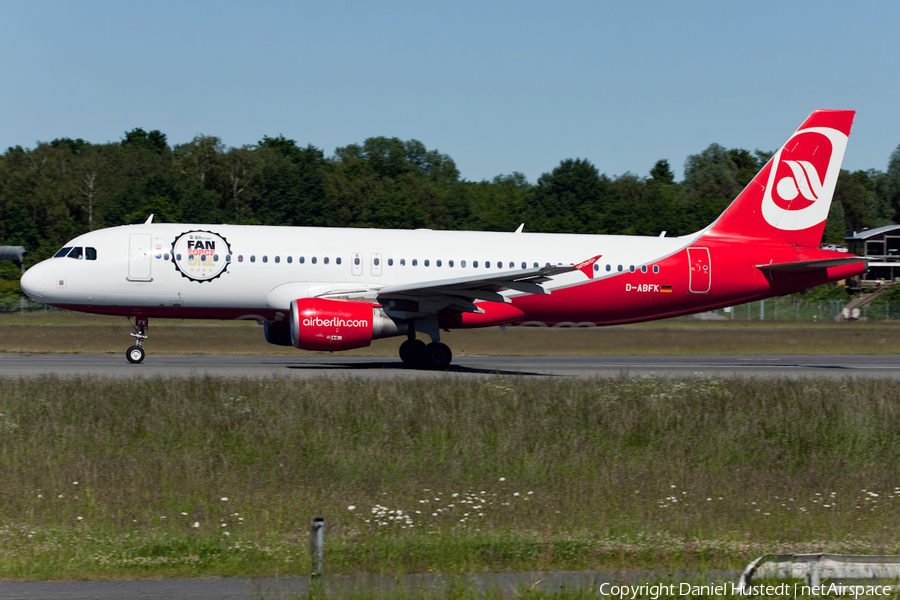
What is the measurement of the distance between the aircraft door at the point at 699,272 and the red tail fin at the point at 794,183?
1.16 meters

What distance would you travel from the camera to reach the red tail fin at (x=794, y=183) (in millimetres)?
24938

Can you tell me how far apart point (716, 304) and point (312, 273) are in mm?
10873

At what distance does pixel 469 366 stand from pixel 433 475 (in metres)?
13.1

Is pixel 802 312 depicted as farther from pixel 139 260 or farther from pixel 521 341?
pixel 139 260

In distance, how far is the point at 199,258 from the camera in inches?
857

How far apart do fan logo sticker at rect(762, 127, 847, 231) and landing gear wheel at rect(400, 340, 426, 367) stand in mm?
10245

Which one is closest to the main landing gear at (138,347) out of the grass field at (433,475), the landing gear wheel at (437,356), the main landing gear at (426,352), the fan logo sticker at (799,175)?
the grass field at (433,475)

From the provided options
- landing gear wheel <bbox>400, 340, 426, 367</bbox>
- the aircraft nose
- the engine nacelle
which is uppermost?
the aircraft nose

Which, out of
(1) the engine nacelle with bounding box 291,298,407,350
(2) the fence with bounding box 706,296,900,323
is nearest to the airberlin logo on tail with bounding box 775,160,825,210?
(1) the engine nacelle with bounding box 291,298,407,350

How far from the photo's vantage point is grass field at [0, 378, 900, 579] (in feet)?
26.1

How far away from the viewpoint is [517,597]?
21.0 ft

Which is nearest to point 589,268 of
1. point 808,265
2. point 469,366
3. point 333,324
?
point 469,366

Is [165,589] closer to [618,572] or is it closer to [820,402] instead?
[618,572]

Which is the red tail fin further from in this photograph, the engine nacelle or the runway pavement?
the engine nacelle
